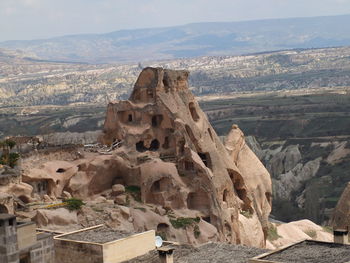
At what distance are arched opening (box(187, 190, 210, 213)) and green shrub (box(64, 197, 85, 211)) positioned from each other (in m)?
7.71

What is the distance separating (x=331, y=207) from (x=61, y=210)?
45.1m

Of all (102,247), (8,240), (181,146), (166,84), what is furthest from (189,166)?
(8,240)

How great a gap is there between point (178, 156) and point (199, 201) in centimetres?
316

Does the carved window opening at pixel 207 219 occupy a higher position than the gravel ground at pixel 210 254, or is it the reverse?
the gravel ground at pixel 210 254

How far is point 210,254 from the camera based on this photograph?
29688mm

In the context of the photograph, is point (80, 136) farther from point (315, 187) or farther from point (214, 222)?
point (214, 222)

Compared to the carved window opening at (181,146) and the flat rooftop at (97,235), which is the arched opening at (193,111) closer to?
the carved window opening at (181,146)

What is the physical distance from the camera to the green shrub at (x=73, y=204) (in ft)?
141

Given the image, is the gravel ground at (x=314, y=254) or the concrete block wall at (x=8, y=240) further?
the gravel ground at (x=314, y=254)

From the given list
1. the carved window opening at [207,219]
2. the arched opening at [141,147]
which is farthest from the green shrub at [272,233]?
the arched opening at [141,147]

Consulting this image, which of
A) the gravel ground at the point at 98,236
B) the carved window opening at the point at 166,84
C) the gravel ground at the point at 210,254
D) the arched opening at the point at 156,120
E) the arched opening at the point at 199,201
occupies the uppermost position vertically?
the carved window opening at the point at 166,84

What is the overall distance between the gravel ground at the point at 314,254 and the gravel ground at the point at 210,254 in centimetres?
232

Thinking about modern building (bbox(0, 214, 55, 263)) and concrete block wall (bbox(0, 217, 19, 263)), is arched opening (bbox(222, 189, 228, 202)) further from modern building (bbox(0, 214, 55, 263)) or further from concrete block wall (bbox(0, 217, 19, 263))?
concrete block wall (bbox(0, 217, 19, 263))

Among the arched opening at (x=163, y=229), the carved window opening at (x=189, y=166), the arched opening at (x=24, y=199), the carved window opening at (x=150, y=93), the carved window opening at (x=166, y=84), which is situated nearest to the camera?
the arched opening at (x=24, y=199)
